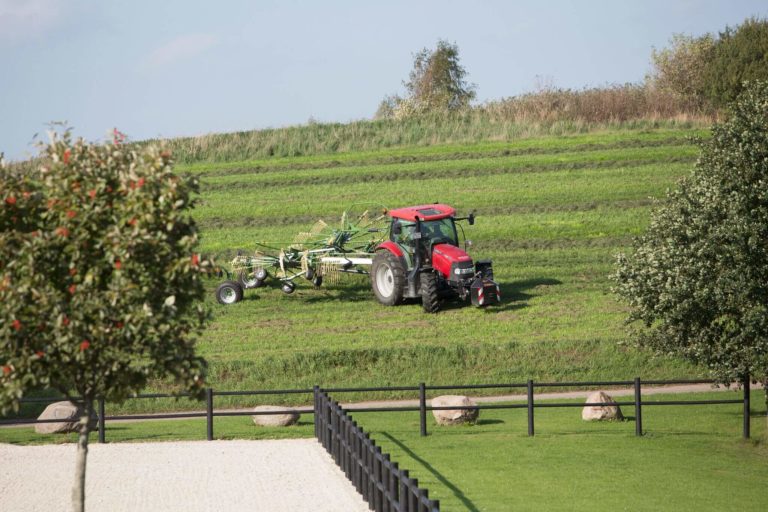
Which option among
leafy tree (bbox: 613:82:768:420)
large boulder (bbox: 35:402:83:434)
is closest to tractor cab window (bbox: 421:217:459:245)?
leafy tree (bbox: 613:82:768:420)

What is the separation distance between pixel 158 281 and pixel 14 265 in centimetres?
137

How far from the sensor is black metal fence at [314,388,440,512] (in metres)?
13.5

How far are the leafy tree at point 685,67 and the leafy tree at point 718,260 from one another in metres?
39.4

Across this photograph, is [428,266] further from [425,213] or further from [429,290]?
[425,213]

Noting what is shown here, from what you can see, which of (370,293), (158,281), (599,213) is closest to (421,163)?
(599,213)

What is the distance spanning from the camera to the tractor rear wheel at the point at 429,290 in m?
30.8

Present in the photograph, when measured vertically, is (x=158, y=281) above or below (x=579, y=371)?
above

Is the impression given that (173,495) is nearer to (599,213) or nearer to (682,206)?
(682,206)

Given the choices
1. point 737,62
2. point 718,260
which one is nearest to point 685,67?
point 737,62

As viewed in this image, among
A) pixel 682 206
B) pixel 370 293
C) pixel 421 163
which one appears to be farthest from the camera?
pixel 421 163

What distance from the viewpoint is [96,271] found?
11.6m

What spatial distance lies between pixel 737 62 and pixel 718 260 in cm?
3974

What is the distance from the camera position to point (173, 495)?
17.5 metres

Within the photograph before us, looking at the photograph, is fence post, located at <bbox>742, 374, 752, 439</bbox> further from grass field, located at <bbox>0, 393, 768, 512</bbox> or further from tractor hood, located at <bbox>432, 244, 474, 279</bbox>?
tractor hood, located at <bbox>432, 244, 474, 279</bbox>
